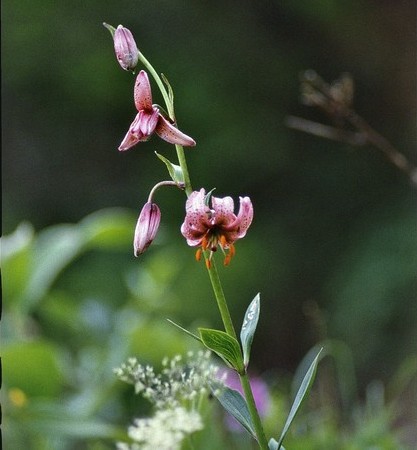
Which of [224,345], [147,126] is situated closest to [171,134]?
[147,126]

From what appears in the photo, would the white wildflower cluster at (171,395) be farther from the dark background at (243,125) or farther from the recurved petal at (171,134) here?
the dark background at (243,125)

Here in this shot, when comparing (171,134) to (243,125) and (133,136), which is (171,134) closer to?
(133,136)

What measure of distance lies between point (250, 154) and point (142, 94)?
9.88ft

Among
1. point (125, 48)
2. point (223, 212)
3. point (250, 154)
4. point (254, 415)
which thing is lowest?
point (254, 415)

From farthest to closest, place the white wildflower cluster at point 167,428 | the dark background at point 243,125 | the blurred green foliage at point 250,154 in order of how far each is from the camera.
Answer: the dark background at point 243,125
the blurred green foliage at point 250,154
the white wildflower cluster at point 167,428

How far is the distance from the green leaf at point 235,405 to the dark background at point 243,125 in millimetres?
2652

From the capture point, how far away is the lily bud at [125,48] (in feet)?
1.91

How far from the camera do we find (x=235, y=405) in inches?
24.3

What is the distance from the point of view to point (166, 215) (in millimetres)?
3432

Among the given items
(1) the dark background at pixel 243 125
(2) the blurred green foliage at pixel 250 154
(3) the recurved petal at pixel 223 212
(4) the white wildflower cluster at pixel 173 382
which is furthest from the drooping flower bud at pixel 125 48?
(1) the dark background at pixel 243 125

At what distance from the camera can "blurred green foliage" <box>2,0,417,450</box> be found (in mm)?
3221

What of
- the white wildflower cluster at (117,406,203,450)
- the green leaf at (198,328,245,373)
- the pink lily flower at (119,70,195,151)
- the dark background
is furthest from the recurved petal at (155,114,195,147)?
the dark background

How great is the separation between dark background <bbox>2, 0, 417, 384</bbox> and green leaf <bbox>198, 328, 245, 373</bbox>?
269 cm

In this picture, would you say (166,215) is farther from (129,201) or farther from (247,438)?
(247,438)
